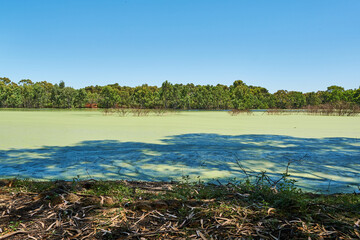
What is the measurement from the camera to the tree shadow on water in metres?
3.05

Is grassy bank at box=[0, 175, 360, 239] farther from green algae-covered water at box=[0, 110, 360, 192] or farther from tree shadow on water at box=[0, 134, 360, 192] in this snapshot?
green algae-covered water at box=[0, 110, 360, 192]

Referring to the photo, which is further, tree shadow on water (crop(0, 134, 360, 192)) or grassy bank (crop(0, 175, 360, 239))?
tree shadow on water (crop(0, 134, 360, 192))

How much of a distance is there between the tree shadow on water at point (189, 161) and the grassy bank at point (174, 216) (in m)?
0.72

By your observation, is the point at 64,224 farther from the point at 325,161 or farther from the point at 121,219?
the point at 325,161

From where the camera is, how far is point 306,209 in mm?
1473

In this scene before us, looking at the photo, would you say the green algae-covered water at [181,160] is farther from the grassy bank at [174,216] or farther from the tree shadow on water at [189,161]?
the grassy bank at [174,216]

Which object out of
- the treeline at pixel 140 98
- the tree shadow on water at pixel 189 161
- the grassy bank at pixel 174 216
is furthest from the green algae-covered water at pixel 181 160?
the treeline at pixel 140 98

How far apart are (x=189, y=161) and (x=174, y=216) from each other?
8.14ft

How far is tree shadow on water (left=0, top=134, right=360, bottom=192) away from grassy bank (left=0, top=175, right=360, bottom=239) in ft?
2.36

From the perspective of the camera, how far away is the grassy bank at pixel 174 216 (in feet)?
4.23

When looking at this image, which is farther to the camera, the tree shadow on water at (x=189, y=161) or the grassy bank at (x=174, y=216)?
the tree shadow on water at (x=189, y=161)

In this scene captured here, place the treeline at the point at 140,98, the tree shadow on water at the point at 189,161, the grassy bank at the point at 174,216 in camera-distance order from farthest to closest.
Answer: the treeline at the point at 140,98 → the tree shadow on water at the point at 189,161 → the grassy bank at the point at 174,216

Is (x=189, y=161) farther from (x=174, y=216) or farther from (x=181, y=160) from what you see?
(x=174, y=216)

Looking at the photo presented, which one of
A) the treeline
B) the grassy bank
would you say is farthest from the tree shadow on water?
the treeline
